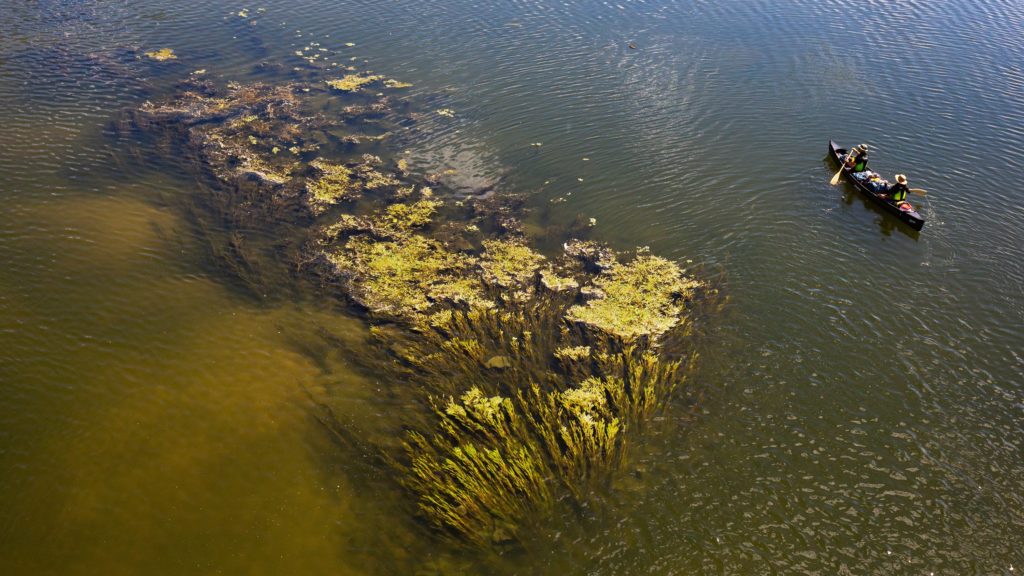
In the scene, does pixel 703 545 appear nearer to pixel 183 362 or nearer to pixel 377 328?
pixel 377 328

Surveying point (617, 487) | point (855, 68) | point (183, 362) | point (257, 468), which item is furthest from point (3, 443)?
point (855, 68)

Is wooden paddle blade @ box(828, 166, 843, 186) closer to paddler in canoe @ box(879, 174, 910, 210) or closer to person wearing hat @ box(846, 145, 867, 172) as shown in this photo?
person wearing hat @ box(846, 145, 867, 172)

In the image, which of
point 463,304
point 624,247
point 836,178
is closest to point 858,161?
point 836,178

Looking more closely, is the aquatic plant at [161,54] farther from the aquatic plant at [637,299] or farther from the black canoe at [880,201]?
the black canoe at [880,201]

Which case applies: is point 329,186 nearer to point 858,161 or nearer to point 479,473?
point 479,473

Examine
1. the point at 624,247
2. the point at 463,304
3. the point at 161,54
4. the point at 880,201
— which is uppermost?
the point at 161,54
